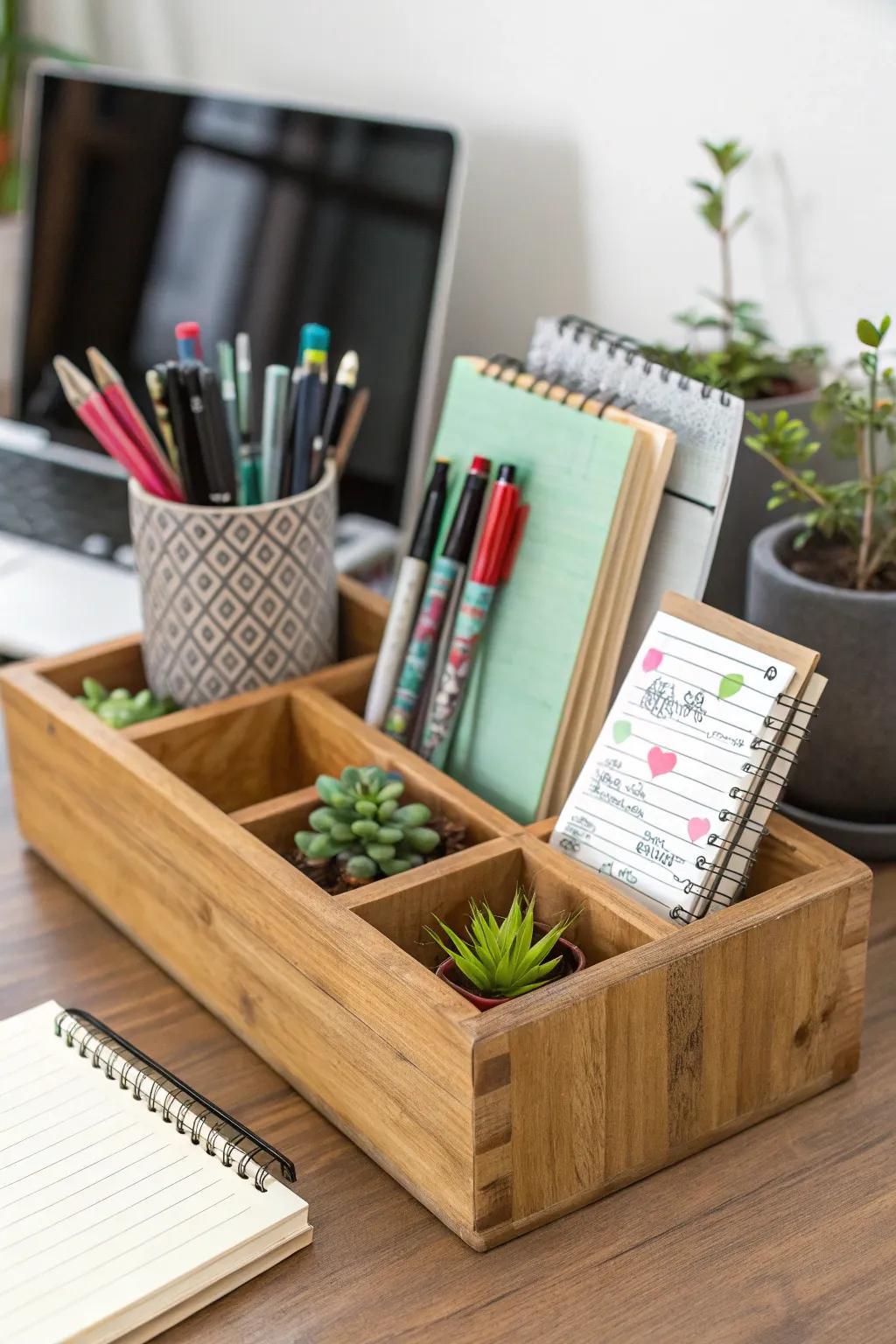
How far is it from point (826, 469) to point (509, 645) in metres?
0.27

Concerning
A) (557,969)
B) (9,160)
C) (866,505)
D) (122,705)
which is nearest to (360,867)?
(557,969)

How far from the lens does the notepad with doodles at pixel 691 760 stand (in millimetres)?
658

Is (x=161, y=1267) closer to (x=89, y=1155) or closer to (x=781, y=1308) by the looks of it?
(x=89, y=1155)

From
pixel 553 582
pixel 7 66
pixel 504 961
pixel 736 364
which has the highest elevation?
pixel 7 66

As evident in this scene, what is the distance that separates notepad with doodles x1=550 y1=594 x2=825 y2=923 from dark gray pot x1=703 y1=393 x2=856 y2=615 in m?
0.18

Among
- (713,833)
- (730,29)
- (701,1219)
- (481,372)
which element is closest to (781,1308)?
(701,1219)

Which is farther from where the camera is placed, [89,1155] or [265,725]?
[265,725]

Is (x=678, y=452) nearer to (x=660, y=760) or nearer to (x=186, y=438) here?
(x=660, y=760)

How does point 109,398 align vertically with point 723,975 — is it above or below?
above

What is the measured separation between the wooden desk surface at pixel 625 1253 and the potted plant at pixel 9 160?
43.9 inches

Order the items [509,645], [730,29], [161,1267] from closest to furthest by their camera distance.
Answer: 1. [161,1267]
2. [509,645]
3. [730,29]

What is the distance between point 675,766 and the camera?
680mm

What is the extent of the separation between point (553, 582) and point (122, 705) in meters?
0.26

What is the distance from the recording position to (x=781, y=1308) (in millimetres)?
577
